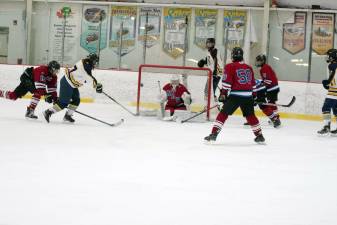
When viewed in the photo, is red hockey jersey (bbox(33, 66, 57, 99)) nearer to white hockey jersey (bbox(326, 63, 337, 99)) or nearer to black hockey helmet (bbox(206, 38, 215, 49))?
black hockey helmet (bbox(206, 38, 215, 49))

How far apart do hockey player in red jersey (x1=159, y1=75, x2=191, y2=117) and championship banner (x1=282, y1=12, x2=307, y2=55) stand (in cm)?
347

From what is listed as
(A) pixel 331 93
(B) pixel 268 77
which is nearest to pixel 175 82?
(B) pixel 268 77

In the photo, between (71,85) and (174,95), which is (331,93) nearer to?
(174,95)

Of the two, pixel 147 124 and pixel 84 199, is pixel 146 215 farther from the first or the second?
pixel 147 124

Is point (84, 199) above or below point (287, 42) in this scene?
below

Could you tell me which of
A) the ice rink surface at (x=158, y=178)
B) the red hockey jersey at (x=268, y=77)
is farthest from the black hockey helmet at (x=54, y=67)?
the red hockey jersey at (x=268, y=77)

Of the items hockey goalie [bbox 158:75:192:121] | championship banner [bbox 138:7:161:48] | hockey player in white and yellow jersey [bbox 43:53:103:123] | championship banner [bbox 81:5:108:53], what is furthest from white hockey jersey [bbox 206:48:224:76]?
championship banner [bbox 81:5:108:53]

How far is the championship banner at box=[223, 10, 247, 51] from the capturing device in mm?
9305

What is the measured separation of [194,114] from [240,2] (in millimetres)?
4204

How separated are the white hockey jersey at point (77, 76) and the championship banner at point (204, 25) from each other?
4.48 metres

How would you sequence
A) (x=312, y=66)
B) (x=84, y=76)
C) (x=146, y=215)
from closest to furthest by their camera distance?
(x=146, y=215), (x=84, y=76), (x=312, y=66)

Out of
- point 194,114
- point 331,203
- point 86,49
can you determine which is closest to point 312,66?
point 194,114

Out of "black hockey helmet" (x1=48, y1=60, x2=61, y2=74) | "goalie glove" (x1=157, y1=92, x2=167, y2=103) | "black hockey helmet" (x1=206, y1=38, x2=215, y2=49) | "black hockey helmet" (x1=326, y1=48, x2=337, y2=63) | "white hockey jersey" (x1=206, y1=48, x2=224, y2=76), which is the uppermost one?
"black hockey helmet" (x1=206, y1=38, x2=215, y2=49)

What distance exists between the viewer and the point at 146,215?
1.97 m
